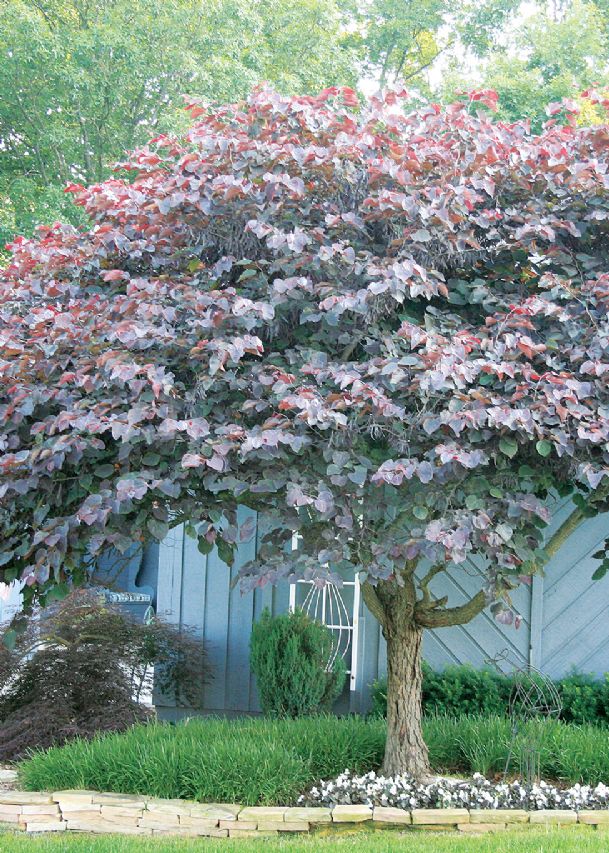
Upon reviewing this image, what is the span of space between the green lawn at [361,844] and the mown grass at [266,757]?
1.36 feet

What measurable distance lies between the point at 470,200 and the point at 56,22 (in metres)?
10.4

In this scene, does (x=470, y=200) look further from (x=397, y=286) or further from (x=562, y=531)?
(x=562, y=531)

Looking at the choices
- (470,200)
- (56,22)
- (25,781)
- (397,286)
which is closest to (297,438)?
(397,286)

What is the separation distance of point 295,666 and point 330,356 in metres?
2.81

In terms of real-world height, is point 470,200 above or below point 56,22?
below

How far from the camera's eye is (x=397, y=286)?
3291 mm

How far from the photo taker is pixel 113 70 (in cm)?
1130

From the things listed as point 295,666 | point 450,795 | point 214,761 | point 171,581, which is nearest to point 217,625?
point 171,581

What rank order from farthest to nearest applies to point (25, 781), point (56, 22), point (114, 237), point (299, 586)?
point (56, 22) → point (299, 586) → point (25, 781) → point (114, 237)

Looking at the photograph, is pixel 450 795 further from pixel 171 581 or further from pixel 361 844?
pixel 171 581

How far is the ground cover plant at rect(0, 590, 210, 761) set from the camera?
→ 5492 mm

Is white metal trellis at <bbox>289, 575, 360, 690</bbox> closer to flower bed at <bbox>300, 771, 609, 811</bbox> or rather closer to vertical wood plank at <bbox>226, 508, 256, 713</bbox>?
vertical wood plank at <bbox>226, 508, 256, 713</bbox>

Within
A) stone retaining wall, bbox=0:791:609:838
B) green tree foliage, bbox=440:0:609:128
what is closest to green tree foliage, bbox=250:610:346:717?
stone retaining wall, bbox=0:791:609:838

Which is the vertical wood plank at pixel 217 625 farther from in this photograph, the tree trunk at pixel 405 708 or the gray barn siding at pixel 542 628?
the tree trunk at pixel 405 708
